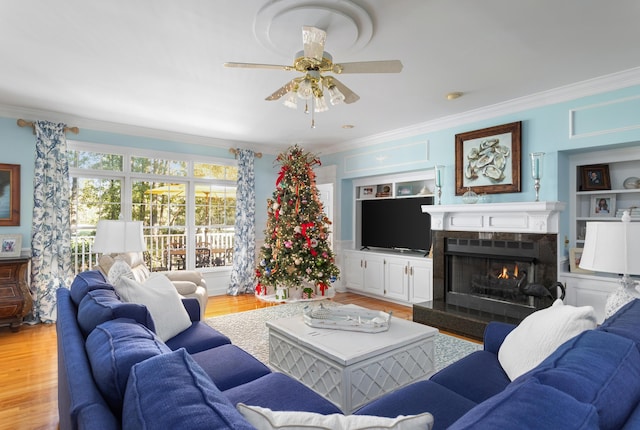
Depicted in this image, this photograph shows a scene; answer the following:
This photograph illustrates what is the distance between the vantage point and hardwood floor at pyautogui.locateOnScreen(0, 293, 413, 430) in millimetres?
2350

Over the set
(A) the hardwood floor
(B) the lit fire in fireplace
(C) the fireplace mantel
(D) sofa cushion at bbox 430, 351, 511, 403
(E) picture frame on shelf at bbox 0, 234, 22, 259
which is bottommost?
(A) the hardwood floor

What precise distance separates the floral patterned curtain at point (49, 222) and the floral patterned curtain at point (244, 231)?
2.37 metres

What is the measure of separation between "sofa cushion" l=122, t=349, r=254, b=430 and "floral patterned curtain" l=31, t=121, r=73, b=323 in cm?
448

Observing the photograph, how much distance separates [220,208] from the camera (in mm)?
6207

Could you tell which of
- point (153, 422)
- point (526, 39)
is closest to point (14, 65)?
point (153, 422)

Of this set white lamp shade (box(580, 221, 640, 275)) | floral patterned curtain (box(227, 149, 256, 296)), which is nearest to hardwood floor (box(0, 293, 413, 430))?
floral patterned curtain (box(227, 149, 256, 296))

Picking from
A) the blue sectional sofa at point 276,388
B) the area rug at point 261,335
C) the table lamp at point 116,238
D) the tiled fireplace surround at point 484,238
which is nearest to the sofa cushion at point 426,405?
the blue sectional sofa at point 276,388

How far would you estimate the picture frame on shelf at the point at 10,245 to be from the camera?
4168mm

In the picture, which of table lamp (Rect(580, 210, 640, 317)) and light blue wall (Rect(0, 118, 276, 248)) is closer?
table lamp (Rect(580, 210, 640, 317))

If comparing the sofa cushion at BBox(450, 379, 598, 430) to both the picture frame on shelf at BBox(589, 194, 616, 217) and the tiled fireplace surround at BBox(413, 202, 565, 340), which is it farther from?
the picture frame on shelf at BBox(589, 194, 616, 217)

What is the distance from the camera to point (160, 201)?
5602mm

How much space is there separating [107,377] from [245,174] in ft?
17.6

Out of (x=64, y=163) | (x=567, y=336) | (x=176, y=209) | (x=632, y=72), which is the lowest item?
(x=567, y=336)

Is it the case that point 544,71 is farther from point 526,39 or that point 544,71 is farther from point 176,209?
point 176,209
